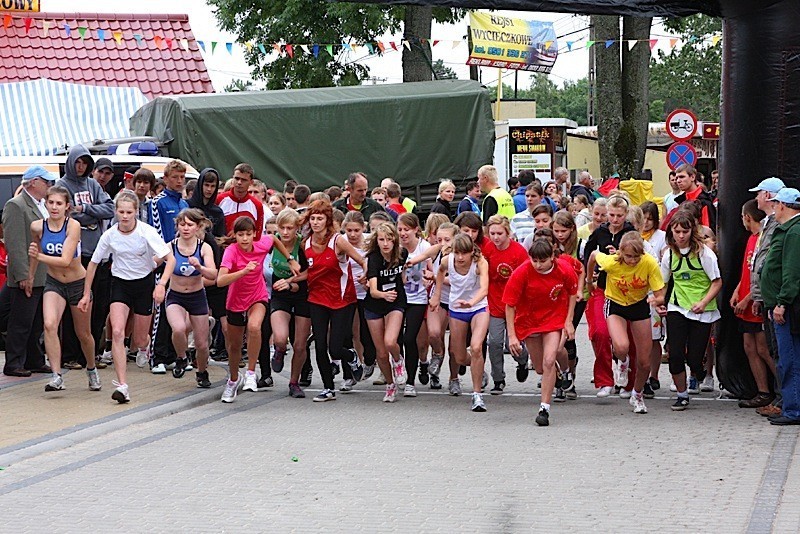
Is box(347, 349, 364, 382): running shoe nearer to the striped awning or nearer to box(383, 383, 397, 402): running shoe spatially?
box(383, 383, 397, 402): running shoe

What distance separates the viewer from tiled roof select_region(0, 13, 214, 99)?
28.1 m

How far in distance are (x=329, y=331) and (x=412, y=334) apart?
77 centimetres

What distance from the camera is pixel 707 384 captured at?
1218cm

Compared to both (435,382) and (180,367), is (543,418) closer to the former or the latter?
(435,382)

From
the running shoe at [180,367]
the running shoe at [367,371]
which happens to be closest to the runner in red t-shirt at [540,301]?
the running shoe at [367,371]

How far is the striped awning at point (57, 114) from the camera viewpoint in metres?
22.0

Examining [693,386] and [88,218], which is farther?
[88,218]

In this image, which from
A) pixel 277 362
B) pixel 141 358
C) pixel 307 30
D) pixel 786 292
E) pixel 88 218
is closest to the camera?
pixel 786 292

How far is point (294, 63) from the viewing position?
38.8m

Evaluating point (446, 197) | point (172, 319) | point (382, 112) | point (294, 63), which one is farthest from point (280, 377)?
point (294, 63)

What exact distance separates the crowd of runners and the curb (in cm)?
34

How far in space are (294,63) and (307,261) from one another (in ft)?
91.5

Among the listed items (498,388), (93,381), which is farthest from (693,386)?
(93,381)

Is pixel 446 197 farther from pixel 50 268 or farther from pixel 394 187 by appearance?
pixel 50 268
